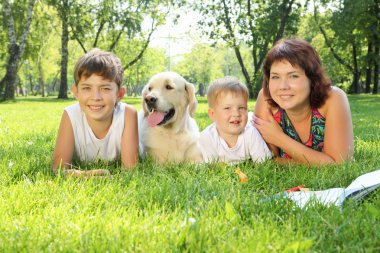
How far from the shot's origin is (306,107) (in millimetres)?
4289

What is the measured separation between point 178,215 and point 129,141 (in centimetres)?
177

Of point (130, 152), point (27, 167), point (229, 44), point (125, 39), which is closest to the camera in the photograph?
point (27, 167)

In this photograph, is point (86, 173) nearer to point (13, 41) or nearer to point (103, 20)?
point (13, 41)

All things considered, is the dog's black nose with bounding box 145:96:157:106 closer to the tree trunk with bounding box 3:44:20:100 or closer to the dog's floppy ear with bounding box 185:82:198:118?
the dog's floppy ear with bounding box 185:82:198:118

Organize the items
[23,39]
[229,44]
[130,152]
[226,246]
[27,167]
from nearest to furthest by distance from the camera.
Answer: [226,246]
[27,167]
[130,152]
[23,39]
[229,44]

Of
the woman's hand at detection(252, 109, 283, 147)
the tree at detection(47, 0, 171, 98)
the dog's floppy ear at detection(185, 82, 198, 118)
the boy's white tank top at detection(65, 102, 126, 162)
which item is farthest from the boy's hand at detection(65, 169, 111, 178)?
the tree at detection(47, 0, 171, 98)

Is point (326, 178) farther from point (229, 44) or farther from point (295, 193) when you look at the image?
point (229, 44)

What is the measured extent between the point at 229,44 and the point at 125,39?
12693 millimetres

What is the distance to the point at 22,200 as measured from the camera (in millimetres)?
2631

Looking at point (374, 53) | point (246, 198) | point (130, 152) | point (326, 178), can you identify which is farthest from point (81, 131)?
point (374, 53)

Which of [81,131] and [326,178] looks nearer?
[326,178]

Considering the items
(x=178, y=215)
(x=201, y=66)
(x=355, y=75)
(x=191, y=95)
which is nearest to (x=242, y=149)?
(x=191, y=95)

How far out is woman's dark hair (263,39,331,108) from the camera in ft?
13.2

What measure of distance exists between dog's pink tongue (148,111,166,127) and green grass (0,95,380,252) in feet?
2.14
